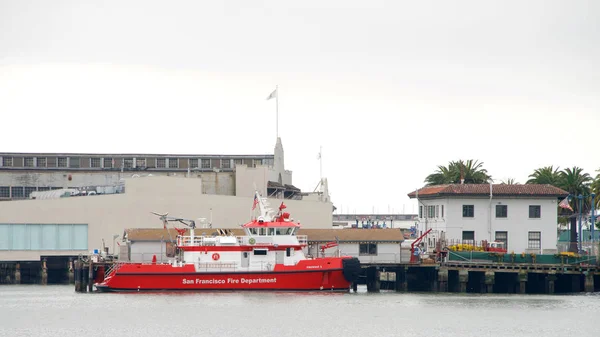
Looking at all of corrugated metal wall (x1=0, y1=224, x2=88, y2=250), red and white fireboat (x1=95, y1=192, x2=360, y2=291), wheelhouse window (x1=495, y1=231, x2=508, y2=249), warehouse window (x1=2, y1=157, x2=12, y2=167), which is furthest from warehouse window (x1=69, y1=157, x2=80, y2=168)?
wheelhouse window (x1=495, y1=231, x2=508, y2=249)

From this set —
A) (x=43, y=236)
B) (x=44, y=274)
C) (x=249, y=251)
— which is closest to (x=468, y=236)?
(x=249, y=251)

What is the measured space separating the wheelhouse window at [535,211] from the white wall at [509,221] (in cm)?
16

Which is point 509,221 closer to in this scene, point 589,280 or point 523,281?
point 523,281

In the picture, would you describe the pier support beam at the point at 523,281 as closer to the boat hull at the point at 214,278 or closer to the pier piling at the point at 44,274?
the boat hull at the point at 214,278

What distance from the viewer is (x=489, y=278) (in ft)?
244

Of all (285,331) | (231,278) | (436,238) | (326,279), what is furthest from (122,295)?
(436,238)

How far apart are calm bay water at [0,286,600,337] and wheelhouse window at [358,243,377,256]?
3.96 metres

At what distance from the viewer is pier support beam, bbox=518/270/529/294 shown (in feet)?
242

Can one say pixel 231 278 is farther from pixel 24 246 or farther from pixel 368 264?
pixel 24 246

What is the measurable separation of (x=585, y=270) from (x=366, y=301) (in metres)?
14.7

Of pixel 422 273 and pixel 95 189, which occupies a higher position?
pixel 95 189

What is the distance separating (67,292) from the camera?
77.7m

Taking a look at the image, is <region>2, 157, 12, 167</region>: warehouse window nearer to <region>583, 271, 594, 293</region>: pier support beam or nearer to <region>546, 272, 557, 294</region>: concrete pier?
<region>546, 272, 557, 294</region>: concrete pier

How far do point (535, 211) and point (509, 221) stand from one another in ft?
6.75
